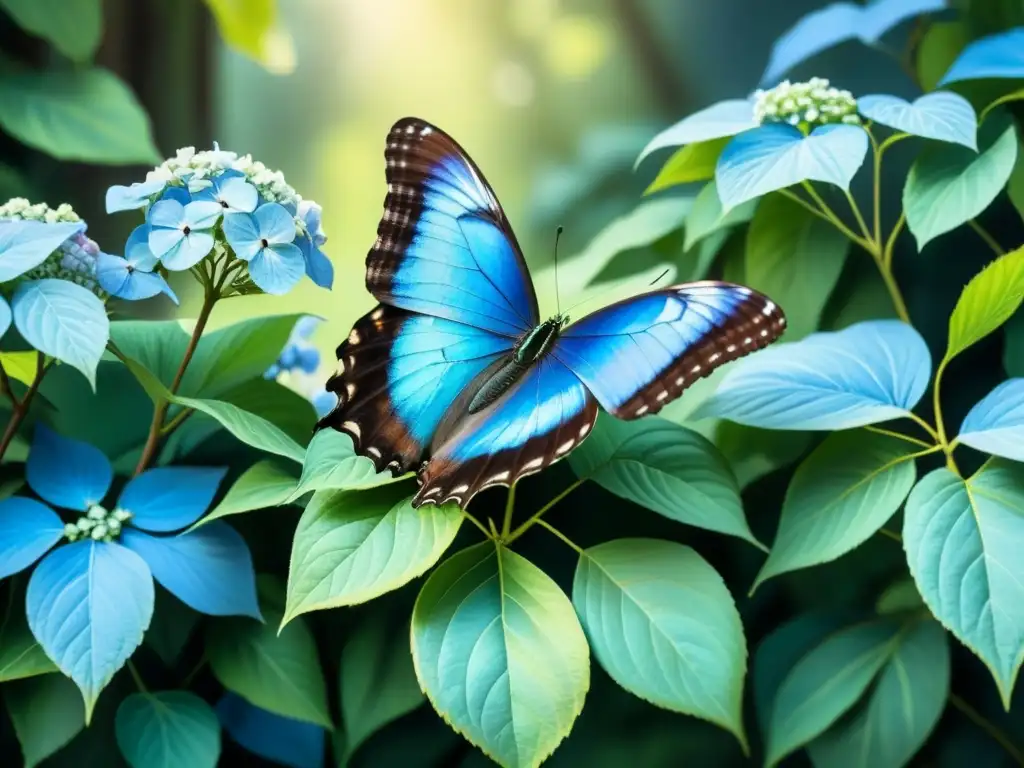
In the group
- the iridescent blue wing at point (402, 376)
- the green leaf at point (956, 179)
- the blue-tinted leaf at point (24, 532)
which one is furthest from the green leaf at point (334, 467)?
the green leaf at point (956, 179)

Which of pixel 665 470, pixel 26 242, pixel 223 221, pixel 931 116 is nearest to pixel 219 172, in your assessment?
pixel 223 221

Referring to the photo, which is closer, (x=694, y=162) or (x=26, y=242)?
(x=26, y=242)

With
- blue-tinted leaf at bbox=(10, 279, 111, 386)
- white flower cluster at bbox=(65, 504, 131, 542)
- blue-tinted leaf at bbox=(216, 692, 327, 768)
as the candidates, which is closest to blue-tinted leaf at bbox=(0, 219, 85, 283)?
blue-tinted leaf at bbox=(10, 279, 111, 386)

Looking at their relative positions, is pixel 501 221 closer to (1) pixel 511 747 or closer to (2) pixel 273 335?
(2) pixel 273 335

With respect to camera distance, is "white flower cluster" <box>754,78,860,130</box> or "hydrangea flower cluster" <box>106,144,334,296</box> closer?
"hydrangea flower cluster" <box>106,144,334,296</box>

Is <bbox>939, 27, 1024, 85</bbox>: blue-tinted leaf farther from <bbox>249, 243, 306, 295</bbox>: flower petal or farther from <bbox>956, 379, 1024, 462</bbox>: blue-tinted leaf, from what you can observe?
<bbox>249, 243, 306, 295</bbox>: flower petal

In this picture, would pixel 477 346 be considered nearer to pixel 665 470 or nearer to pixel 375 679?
pixel 665 470
